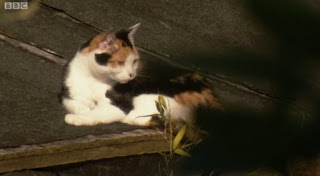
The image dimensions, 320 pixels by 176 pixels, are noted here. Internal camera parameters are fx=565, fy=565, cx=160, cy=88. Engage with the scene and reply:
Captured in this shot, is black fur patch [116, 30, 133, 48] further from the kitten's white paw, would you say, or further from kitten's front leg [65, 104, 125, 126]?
the kitten's white paw

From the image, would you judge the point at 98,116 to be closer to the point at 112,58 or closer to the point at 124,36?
the point at 112,58

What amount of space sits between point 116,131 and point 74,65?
548 millimetres

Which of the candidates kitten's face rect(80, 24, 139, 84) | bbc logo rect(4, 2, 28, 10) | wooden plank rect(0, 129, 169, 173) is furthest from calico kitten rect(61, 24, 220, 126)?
bbc logo rect(4, 2, 28, 10)

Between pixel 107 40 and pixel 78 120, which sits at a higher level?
pixel 107 40

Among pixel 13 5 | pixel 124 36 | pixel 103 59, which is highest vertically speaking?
pixel 124 36

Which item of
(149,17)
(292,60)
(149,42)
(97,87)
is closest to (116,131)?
(97,87)

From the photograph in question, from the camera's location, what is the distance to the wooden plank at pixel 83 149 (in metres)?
2.33

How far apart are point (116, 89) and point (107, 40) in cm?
28

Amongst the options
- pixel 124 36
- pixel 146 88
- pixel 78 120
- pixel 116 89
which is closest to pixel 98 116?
pixel 78 120

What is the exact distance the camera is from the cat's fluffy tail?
10.0 feet

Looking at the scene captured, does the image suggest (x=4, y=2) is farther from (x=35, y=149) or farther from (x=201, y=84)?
(x=35, y=149)

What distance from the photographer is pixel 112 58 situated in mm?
3023

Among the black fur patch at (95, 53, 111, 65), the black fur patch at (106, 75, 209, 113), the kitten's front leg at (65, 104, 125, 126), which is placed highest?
the black fur patch at (95, 53, 111, 65)

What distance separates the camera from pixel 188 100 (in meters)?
3.12
